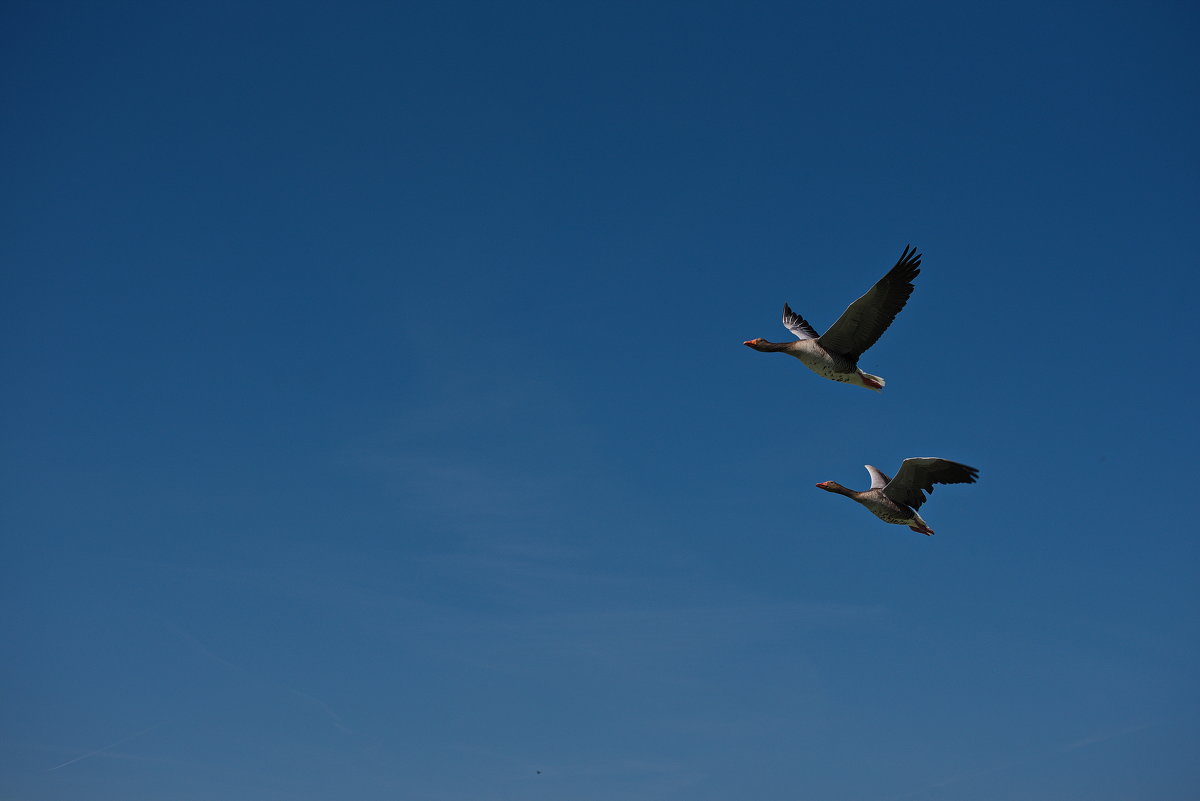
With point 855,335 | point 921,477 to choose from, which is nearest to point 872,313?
point 855,335

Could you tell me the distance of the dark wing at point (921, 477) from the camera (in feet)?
96.2

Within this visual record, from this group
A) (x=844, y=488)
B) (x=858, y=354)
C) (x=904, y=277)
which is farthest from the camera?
(x=844, y=488)

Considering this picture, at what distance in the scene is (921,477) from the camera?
99.2 feet

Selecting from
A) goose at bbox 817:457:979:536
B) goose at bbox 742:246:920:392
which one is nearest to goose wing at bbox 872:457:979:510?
goose at bbox 817:457:979:536

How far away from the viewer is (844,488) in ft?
111

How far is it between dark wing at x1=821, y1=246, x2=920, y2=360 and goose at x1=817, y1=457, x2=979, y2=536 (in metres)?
4.11

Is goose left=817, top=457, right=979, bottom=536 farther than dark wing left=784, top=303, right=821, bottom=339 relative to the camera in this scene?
No

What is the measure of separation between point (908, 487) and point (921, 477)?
2.43 ft

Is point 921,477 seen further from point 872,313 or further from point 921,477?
point 872,313

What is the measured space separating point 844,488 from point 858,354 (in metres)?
5.19

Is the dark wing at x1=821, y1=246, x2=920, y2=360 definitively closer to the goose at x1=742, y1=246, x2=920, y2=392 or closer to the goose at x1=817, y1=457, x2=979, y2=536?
the goose at x1=742, y1=246, x2=920, y2=392

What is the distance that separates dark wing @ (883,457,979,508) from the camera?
96.2ft

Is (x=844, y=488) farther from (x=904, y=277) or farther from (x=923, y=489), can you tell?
(x=904, y=277)

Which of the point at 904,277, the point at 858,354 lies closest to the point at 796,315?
the point at 858,354
